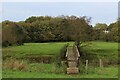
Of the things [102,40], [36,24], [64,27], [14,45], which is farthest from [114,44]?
[36,24]

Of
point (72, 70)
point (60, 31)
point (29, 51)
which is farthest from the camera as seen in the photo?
point (60, 31)

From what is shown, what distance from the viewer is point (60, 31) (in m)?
59.4

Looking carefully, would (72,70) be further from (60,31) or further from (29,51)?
(60,31)

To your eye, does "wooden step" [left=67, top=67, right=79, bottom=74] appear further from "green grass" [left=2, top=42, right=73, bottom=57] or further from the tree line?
the tree line

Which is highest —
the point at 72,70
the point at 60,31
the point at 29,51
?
the point at 60,31

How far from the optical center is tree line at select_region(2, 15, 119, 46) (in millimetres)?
46219

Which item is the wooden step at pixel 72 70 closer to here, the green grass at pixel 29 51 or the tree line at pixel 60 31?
the green grass at pixel 29 51

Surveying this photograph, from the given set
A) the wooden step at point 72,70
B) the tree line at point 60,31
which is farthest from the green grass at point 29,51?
the wooden step at point 72,70

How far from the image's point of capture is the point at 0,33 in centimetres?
4200

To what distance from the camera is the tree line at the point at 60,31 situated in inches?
1820

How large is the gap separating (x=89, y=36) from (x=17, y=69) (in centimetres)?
2724

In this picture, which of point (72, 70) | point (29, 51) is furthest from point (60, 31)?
point (72, 70)

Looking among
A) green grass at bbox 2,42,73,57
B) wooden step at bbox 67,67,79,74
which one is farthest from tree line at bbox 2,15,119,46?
wooden step at bbox 67,67,79,74

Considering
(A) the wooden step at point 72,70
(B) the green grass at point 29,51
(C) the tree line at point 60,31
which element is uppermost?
(C) the tree line at point 60,31
